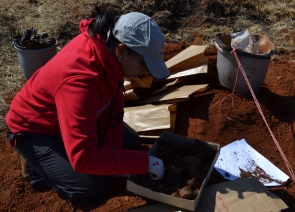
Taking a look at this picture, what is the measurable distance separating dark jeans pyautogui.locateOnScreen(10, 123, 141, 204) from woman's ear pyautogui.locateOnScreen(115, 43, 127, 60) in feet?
2.69

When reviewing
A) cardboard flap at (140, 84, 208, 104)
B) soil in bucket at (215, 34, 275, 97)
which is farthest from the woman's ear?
soil in bucket at (215, 34, 275, 97)

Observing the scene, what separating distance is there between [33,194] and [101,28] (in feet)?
4.58

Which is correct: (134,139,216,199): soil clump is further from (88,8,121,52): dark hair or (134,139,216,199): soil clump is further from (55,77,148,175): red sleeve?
(88,8,121,52): dark hair

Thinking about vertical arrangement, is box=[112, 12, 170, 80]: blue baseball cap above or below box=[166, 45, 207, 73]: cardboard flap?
above

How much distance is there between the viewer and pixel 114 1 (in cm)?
572

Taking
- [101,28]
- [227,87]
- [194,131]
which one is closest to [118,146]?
[194,131]

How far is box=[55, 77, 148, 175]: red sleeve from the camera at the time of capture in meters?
1.87

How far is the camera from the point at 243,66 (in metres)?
3.34

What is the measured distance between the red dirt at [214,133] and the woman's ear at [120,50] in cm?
105

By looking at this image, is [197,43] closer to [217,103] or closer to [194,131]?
[217,103]

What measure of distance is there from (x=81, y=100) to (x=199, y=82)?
2077 mm

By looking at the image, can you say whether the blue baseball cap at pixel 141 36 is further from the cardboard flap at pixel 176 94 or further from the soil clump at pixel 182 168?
the cardboard flap at pixel 176 94

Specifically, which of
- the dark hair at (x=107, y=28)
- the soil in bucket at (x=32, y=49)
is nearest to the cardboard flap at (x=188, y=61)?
the soil in bucket at (x=32, y=49)

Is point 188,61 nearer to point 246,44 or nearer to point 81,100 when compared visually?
point 246,44
